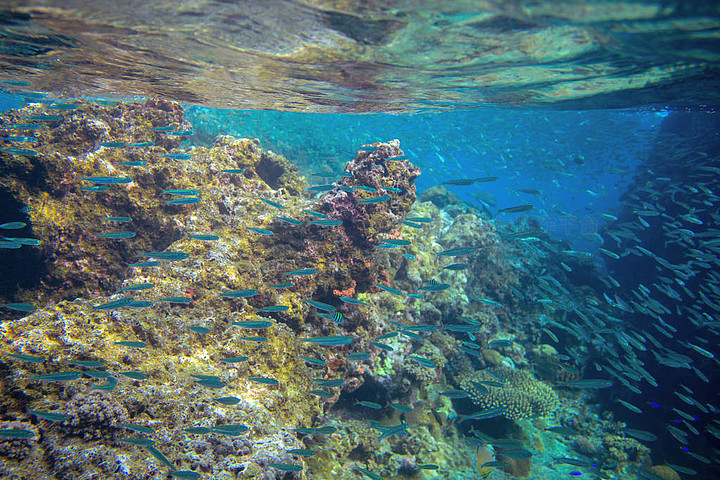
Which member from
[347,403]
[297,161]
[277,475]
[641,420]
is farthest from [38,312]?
[297,161]

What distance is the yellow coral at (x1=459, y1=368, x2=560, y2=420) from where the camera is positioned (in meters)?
9.36

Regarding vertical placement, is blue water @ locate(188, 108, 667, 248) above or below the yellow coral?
above

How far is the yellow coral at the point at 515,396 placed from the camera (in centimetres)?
936

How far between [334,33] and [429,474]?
12186 mm

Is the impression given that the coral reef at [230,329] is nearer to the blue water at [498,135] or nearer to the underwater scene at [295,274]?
the underwater scene at [295,274]

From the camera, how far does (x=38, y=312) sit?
15.5ft

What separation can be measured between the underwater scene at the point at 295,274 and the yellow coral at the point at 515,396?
0.09 m

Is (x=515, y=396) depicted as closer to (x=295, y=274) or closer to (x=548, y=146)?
(x=295, y=274)

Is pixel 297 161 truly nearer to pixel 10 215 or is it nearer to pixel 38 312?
pixel 10 215

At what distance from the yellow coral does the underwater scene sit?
0.09 metres

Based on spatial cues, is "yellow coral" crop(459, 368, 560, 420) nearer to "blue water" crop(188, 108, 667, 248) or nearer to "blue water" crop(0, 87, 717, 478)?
"blue water" crop(0, 87, 717, 478)

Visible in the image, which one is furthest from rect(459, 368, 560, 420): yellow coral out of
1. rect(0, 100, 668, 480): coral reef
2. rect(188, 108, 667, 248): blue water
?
rect(188, 108, 667, 248): blue water

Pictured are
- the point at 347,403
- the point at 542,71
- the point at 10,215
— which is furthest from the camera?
the point at 542,71

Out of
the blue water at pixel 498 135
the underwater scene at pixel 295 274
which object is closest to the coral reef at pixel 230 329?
the underwater scene at pixel 295 274
